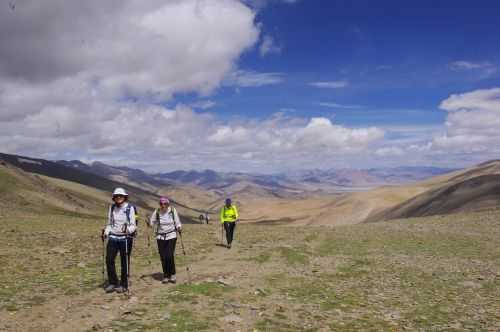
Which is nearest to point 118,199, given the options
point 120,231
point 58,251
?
point 120,231

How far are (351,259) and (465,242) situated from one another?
11.9 metres

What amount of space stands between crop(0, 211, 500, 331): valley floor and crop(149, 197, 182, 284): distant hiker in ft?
2.87

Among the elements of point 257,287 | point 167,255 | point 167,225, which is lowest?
point 257,287

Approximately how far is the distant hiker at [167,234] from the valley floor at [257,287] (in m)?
0.88

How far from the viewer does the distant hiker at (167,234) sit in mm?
16922

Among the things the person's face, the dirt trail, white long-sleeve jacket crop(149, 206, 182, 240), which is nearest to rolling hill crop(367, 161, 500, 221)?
the dirt trail

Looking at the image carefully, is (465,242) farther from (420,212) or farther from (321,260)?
(420,212)

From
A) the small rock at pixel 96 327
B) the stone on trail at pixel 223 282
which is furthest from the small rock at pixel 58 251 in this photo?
the small rock at pixel 96 327

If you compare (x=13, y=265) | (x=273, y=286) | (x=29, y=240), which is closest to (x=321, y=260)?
(x=273, y=286)

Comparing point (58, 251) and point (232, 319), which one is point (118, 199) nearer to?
point (232, 319)

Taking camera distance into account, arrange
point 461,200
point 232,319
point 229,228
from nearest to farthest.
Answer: point 232,319, point 229,228, point 461,200

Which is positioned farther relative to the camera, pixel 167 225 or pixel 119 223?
pixel 167 225

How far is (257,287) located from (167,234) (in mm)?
4223

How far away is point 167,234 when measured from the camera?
16969 mm
